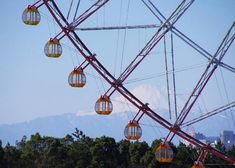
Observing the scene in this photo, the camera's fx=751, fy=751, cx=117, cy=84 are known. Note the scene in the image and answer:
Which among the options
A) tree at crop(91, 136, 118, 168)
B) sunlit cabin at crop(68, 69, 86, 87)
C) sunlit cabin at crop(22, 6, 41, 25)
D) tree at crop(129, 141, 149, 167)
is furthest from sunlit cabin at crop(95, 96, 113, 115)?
tree at crop(129, 141, 149, 167)

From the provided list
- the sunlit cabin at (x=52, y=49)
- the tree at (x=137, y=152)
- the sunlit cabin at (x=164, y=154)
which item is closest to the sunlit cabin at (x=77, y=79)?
the sunlit cabin at (x=52, y=49)

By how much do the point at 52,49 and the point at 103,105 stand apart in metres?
4.99

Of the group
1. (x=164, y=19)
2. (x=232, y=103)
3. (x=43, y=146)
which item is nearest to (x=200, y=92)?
(x=232, y=103)

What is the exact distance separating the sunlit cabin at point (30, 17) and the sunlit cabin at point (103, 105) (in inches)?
261

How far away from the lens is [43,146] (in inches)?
3730

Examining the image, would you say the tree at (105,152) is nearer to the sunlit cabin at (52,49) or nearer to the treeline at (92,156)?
the treeline at (92,156)

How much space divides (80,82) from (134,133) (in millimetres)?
4878

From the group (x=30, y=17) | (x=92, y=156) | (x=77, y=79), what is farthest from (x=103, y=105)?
(x=92, y=156)

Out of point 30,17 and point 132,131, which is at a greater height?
point 30,17

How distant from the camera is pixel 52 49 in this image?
49.4 metres

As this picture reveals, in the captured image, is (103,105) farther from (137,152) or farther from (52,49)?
(137,152)

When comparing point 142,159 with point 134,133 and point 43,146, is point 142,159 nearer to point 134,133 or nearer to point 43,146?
point 43,146

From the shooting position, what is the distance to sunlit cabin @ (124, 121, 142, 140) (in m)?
48.4

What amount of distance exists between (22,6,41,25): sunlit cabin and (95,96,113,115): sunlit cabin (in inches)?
261
